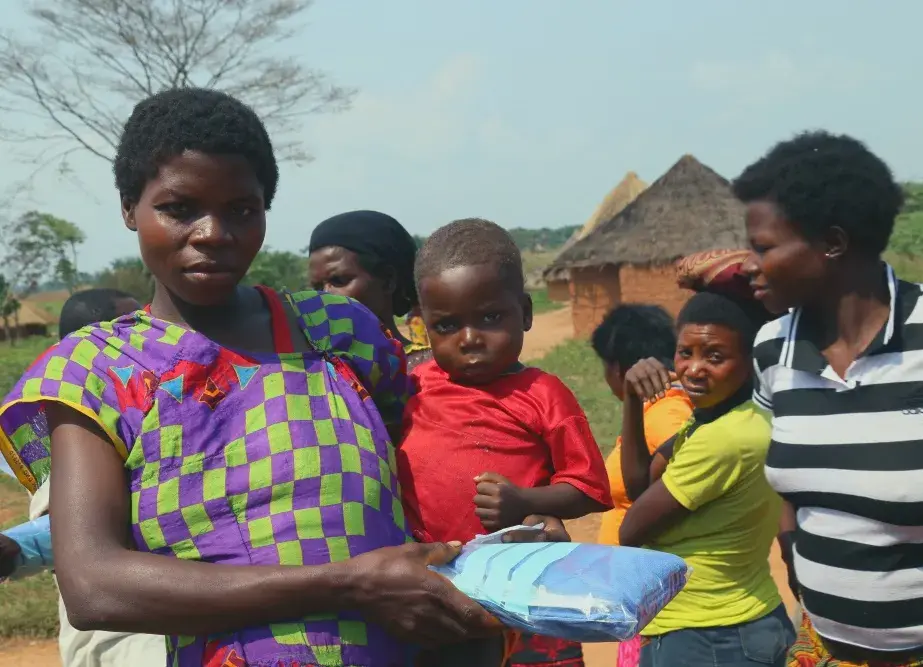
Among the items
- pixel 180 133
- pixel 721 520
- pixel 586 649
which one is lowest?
pixel 586 649

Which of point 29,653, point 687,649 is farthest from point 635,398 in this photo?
point 29,653

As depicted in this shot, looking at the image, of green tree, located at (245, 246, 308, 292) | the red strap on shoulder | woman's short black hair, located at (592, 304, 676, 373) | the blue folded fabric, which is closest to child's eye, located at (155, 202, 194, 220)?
the red strap on shoulder

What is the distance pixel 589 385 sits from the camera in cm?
1447

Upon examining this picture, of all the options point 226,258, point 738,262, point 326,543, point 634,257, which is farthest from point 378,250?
point 634,257

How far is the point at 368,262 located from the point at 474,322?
1.09 m

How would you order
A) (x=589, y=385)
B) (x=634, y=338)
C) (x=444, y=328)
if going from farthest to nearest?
(x=589, y=385) → (x=634, y=338) → (x=444, y=328)

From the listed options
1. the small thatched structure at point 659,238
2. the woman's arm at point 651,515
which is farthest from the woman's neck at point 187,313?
the small thatched structure at point 659,238

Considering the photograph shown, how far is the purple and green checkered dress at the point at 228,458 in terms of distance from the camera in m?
1.46

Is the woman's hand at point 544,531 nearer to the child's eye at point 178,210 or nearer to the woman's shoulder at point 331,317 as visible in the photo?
the woman's shoulder at point 331,317

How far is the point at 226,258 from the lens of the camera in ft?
5.23

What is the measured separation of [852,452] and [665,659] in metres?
1.17

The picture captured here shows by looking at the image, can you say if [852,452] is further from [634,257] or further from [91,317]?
[634,257]

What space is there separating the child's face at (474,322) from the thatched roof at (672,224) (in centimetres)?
1463

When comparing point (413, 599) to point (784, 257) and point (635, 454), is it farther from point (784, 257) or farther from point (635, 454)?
point (635, 454)
